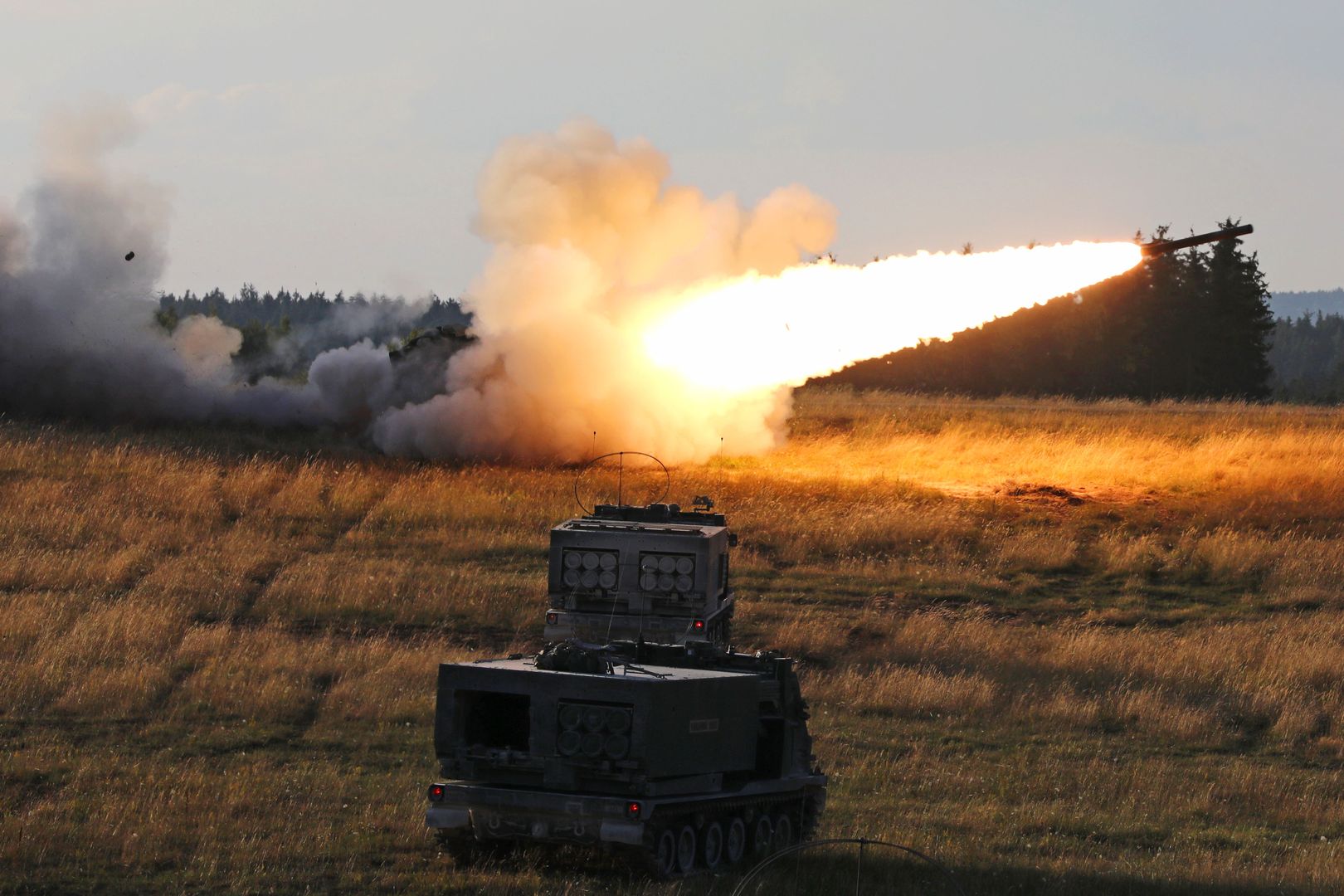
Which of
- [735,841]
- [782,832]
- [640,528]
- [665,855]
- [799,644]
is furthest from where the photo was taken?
[799,644]

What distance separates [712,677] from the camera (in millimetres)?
14812

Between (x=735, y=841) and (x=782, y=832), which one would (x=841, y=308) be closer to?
(x=782, y=832)

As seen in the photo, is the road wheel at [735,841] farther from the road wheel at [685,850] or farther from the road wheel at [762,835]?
the road wheel at [685,850]

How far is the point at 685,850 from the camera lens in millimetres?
14531

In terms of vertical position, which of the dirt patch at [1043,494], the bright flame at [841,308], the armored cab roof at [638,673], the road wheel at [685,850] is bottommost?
the road wheel at [685,850]

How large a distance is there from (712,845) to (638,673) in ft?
5.47

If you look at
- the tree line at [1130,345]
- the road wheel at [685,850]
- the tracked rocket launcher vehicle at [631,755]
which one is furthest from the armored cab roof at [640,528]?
the tree line at [1130,345]

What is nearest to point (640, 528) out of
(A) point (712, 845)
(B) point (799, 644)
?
(B) point (799, 644)

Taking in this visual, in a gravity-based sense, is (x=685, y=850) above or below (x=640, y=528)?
below

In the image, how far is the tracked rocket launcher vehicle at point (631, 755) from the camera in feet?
45.9

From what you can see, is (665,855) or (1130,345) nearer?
(665,855)

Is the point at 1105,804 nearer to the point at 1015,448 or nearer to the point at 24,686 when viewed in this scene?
the point at 24,686

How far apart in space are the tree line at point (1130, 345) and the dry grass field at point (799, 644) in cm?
3122

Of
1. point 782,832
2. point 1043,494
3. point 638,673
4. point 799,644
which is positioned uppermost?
point 1043,494
